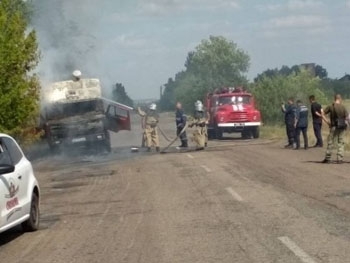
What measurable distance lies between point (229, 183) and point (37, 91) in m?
8.48

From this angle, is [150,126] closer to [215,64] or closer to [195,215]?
[195,215]

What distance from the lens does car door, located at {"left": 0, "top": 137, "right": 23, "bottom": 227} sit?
35.5 feet

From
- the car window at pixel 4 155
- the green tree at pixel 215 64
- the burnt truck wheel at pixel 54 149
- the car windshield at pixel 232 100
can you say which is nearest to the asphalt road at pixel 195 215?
the car window at pixel 4 155

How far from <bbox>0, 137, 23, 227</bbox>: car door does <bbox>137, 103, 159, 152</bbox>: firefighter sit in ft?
65.5

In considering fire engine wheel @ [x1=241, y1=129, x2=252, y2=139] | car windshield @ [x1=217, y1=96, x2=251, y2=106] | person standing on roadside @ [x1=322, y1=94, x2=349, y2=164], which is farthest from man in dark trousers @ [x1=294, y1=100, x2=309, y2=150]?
fire engine wheel @ [x1=241, y1=129, x2=252, y2=139]

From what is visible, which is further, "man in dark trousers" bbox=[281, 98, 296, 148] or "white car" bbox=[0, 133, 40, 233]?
"man in dark trousers" bbox=[281, 98, 296, 148]

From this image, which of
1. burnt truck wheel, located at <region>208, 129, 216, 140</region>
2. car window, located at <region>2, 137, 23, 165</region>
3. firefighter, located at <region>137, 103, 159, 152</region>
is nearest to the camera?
car window, located at <region>2, 137, 23, 165</region>

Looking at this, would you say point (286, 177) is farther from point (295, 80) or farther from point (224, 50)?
point (224, 50)

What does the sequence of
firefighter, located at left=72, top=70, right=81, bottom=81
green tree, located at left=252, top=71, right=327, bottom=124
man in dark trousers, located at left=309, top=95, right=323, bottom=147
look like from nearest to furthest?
man in dark trousers, located at left=309, top=95, right=323, bottom=147 → firefighter, located at left=72, top=70, right=81, bottom=81 → green tree, located at left=252, top=71, right=327, bottom=124

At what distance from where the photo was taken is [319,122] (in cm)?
2903

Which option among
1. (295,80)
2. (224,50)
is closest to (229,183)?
(295,80)

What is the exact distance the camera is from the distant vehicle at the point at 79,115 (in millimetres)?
31234

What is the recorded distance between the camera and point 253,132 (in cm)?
4119

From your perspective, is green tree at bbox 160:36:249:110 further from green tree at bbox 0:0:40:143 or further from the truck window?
green tree at bbox 0:0:40:143
